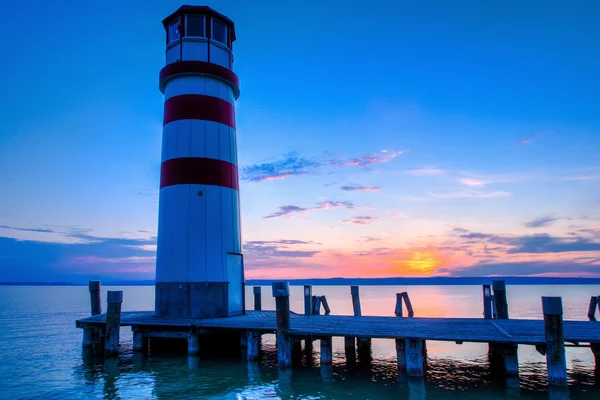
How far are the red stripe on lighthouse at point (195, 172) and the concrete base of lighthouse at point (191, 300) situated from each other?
13.0 feet

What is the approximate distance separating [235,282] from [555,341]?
11576 millimetres

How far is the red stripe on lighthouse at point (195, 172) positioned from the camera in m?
17.5

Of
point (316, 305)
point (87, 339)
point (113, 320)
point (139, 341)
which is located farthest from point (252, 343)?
point (87, 339)

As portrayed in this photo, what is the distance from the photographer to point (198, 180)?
17469mm

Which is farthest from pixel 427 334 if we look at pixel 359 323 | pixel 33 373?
pixel 33 373

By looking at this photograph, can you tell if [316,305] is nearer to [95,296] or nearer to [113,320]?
[113,320]

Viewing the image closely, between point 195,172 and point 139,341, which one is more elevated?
point 195,172

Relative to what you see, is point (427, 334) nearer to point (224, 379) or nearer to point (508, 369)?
point (508, 369)

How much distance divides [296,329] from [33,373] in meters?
9.29

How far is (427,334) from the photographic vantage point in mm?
12078

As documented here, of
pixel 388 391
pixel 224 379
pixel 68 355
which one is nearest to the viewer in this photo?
pixel 388 391

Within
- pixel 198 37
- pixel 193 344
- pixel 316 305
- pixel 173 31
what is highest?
pixel 173 31

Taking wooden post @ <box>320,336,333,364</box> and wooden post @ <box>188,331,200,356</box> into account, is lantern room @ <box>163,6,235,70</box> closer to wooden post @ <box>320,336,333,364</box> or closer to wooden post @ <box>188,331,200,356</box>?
wooden post @ <box>188,331,200,356</box>

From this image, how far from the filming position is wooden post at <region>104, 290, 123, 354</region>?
15625 millimetres
